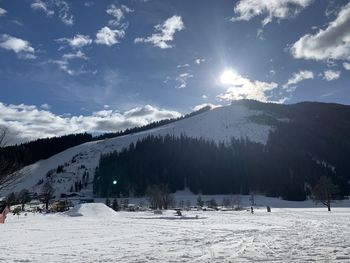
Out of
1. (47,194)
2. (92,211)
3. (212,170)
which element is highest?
(212,170)

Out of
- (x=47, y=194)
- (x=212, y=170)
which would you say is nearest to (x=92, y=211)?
(x=47, y=194)

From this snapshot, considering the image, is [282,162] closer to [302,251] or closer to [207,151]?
[207,151]

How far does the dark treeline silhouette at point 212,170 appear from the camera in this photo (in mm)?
171375

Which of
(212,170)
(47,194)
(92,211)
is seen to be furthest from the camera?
(212,170)

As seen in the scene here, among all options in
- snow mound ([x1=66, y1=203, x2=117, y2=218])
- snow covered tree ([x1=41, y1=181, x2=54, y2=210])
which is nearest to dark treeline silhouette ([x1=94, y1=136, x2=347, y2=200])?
snow covered tree ([x1=41, y1=181, x2=54, y2=210])

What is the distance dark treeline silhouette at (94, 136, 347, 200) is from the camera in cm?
17138

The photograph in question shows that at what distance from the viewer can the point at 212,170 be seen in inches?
6988

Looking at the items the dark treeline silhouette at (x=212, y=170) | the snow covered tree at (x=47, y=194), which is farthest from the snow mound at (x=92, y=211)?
the dark treeline silhouette at (x=212, y=170)

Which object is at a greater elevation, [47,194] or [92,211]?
[47,194]

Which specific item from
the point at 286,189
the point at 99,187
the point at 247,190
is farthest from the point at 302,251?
the point at 99,187

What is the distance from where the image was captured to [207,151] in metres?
190

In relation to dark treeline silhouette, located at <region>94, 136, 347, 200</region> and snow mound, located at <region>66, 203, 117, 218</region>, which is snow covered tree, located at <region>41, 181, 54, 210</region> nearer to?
snow mound, located at <region>66, 203, 117, 218</region>

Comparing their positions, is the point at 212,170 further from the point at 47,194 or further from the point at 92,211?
the point at 92,211

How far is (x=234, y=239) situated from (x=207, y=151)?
171m
